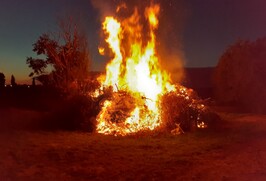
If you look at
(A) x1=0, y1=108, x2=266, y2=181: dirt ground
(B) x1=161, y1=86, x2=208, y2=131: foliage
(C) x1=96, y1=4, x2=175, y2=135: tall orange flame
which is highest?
(C) x1=96, y1=4, x2=175, y2=135: tall orange flame

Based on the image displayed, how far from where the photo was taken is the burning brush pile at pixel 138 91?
46.1 ft

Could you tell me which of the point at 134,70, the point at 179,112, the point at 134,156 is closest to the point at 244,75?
the point at 134,70

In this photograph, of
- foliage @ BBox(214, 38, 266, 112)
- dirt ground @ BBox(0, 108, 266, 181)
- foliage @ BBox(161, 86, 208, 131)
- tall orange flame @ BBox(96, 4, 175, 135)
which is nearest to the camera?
dirt ground @ BBox(0, 108, 266, 181)

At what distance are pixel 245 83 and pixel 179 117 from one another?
47.9 ft

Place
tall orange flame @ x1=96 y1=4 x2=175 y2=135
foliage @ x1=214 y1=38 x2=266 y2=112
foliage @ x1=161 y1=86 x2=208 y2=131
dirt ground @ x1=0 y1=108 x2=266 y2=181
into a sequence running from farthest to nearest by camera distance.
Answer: foliage @ x1=214 y1=38 x2=266 y2=112 → tall orange flame @ x1=96 y1=4 x2=175 y2=135 → foliage @ x1=161 y1=86 x2=208 y2=131 → dirt ground @ x1=0 y1=108 x2=266 y2=181

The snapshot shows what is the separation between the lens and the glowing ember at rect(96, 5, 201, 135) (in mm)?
14232

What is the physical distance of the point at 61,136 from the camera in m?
12.9

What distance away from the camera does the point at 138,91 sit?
15289mm

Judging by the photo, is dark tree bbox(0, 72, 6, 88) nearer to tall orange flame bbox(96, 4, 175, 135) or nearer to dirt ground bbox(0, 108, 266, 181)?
tall orange flame bbox(96, 4, 175, 135)

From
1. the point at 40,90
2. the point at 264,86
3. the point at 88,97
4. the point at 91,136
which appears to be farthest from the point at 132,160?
the point at 40,90

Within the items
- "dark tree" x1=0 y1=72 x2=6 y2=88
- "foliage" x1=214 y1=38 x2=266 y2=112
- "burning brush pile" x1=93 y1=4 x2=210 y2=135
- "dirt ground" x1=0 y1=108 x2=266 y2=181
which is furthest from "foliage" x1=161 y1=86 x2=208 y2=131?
"dark tree" x1=0 y1=72 x2=6 y2=88

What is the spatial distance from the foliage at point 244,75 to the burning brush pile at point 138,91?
36.3ft

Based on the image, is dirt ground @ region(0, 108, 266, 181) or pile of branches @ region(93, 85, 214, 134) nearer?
dirt ground @ region(0, 108, 266, 181)

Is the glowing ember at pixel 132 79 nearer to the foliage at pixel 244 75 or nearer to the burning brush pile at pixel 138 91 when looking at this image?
the burning brush pile at pixel 138 91
